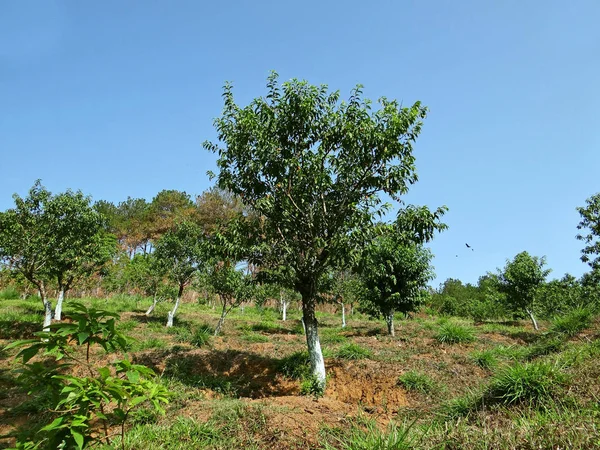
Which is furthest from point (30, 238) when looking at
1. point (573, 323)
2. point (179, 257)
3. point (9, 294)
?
point (573, 323)

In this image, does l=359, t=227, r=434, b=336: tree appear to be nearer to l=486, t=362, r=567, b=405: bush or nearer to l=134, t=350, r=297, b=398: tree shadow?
l=134, t=350, r=297, b=398: tree shadow

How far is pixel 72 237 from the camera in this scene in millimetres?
16875

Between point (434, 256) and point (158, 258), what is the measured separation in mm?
17726

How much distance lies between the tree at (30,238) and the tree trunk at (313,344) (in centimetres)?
1312

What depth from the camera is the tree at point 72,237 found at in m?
16.3

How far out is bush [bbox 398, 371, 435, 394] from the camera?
899 centimetres

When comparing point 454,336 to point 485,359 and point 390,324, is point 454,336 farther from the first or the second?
point 390,324

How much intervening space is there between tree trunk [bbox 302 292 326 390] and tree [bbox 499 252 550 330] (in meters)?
22.3

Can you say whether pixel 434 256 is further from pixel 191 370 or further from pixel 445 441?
pixel 445 441

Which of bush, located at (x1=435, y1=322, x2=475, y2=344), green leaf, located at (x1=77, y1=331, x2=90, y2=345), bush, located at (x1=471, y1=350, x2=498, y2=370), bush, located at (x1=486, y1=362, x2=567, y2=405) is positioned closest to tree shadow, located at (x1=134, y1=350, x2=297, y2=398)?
bush, located at (x1=486, y1=362, x2=567, y2=405)

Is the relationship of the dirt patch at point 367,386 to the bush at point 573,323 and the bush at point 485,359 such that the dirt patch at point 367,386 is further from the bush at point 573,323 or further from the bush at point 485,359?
the bush at point 573,323

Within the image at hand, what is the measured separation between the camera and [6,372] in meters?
11.6

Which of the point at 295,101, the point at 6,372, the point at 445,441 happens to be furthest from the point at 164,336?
the point at 445,441

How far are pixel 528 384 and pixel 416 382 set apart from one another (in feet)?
13.4
